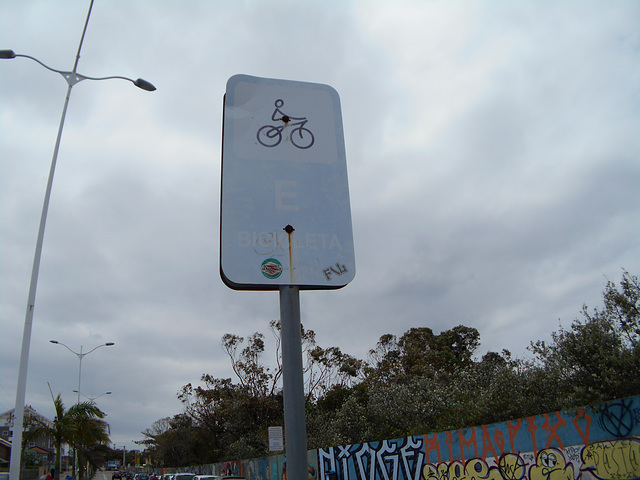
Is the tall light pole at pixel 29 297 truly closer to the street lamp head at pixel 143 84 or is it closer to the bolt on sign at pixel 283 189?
the street lamp head at pixel 143 84

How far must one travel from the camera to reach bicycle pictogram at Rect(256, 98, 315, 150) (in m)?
2.52

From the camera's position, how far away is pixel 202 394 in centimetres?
3994

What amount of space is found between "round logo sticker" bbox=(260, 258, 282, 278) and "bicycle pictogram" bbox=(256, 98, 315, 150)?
24.2 inches

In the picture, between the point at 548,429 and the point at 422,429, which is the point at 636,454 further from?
the point at 422,429

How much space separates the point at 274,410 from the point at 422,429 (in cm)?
1904

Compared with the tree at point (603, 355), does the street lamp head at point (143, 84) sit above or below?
above

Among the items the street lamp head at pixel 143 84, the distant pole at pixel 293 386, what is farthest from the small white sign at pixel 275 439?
the distant pole at pixel 293 386

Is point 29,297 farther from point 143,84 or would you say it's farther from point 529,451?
point 529,451

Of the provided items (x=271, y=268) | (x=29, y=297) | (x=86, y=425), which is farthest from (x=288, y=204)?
(x=86, y=425)

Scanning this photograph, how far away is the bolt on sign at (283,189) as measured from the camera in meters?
2.31

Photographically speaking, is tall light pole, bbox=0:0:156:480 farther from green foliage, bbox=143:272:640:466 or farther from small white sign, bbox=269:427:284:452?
green foliage, bbox=143:272:640:466

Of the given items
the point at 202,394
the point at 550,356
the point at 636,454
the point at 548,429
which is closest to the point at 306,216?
the point at 636,454

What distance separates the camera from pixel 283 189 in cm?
245

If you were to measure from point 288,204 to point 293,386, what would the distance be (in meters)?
0.86
